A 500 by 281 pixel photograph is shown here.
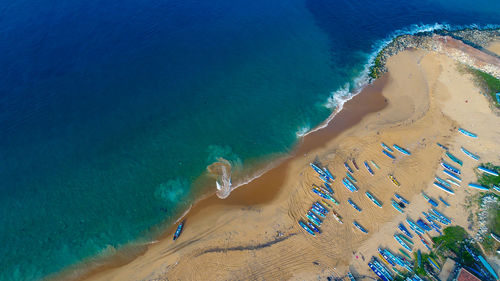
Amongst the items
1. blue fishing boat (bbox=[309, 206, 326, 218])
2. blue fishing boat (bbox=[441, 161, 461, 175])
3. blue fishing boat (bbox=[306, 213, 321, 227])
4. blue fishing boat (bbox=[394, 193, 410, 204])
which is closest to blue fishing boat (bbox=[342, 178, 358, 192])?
blue fishing boat (bbox=[394, 193, 410, 204])

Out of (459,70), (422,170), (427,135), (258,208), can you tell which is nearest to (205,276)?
(258,208)

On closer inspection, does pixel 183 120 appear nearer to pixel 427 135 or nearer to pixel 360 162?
pixel 360 162

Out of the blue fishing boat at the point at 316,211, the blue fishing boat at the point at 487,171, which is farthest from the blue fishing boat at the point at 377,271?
the blue fishing boat at the point at 487,171

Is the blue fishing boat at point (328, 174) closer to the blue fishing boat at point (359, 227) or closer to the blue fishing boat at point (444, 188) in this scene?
the blue fishing boat at point (359, 227)

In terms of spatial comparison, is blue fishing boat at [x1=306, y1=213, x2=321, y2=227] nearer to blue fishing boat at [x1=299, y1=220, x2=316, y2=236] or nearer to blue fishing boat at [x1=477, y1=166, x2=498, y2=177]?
blue fishing boat at [x1=299, y1=220, x2=316, y2=236]

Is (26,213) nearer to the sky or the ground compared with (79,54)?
nearer to the ground
